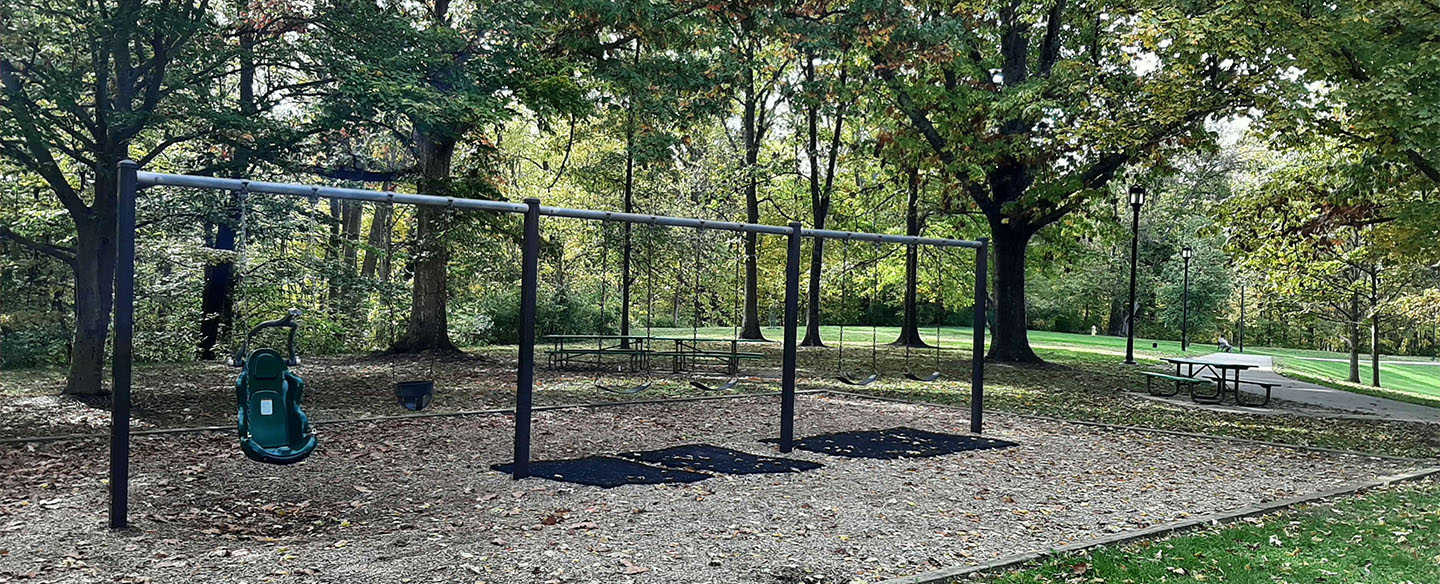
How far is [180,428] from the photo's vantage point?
9.79 m

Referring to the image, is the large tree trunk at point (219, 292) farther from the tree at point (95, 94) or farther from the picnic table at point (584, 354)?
the picnic table at point (584, 354)

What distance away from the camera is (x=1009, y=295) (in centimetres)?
2072

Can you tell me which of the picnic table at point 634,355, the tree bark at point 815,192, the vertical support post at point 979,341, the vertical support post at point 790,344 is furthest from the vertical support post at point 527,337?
the tree bark at point 815,192

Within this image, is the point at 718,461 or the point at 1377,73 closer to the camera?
the point at 718,461

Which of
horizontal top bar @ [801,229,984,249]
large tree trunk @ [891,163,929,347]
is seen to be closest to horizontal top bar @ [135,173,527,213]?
horizontal top bar @ [801,229,984,249]

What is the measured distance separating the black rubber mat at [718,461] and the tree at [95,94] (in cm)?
622

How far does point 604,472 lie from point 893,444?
3.37m

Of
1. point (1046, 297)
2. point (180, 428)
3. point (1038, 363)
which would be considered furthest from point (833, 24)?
point (1046, 297)

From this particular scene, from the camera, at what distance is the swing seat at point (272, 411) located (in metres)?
6.99

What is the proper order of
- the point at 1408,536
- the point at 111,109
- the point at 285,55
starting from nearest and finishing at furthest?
1. the point at 1408,536
2. the point at 111,109
3. the point at 285,55

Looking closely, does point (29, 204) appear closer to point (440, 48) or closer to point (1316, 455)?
point (440, 48)

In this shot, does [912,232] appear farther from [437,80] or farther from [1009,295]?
[437,80]

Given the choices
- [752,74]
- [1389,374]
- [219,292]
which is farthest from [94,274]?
[1389,374]

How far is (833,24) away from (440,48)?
7.07 m
